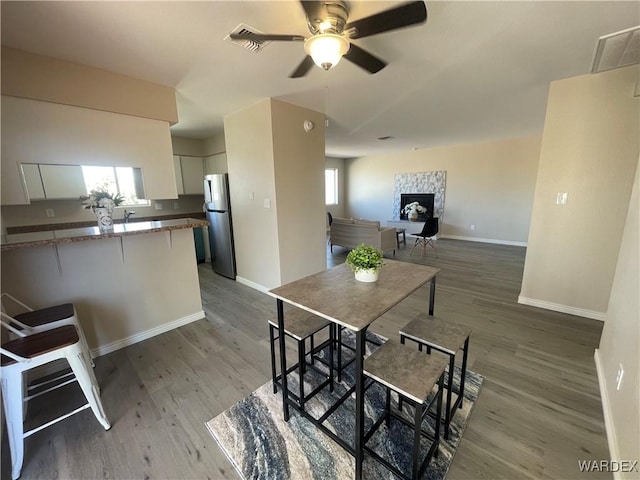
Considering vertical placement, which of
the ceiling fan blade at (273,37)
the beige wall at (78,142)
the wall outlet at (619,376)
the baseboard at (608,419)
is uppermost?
the ceiling fan blade at (273,37)

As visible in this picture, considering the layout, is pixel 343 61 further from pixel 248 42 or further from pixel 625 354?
pixel 625 354

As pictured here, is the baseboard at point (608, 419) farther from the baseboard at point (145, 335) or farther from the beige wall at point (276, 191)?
the baseboard at point (145, 335)

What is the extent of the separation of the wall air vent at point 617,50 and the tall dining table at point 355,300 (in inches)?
82.9

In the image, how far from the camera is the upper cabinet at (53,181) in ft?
6.88

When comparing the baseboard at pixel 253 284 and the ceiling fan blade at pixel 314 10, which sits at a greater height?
the ceiling fan blade at pixel 314 10

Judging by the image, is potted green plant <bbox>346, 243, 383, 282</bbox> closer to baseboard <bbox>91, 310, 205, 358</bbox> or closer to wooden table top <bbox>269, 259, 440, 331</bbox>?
wooden table top <bbox>269, 259, 440, 331</bbox>

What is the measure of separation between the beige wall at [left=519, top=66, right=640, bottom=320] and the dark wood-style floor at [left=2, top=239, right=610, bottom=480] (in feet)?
1.21

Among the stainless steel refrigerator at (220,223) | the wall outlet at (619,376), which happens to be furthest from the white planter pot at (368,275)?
the stainless steel refrigerator at (220,223)

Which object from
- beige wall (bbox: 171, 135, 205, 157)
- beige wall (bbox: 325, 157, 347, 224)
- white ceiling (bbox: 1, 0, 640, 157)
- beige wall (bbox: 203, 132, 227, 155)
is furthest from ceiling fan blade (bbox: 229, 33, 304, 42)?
beige wall (bbox: 325, 157, 347, 224)

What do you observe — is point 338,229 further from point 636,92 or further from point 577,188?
point 636,92

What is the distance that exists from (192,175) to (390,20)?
174 inches

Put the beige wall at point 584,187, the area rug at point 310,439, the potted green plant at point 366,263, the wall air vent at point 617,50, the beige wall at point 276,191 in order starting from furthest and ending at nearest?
the beige wall at point 276,191 < the beige wall at point 584,187 < the wall air vent at point 617,50 < the potted green plant at point 366,263 < the area rug at point 310,439

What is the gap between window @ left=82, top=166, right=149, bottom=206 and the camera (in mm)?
2393

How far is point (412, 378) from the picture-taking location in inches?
46.6
